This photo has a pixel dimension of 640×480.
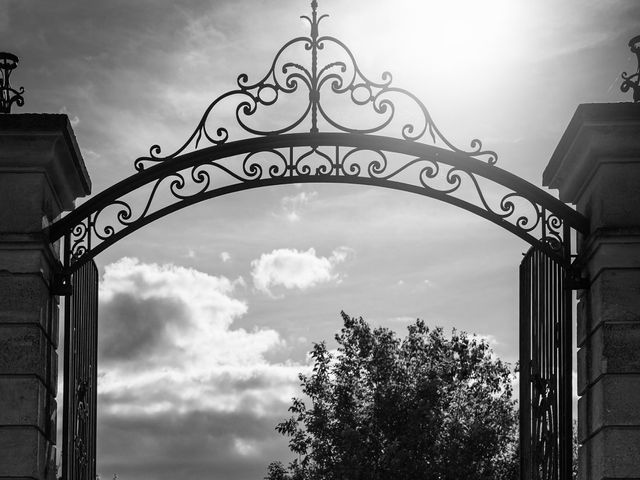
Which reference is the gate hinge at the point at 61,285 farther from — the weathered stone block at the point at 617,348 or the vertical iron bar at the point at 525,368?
the weathered stone block at the point at 617,348

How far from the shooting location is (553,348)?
881 cm

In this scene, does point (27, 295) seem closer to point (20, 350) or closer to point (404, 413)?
point (20, 350)

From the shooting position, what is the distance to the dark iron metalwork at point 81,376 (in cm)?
881

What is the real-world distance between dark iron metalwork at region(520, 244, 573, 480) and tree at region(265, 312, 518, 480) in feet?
56.6

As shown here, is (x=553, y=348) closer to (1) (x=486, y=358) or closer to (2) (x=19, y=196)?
(2) (x=19, y=196)

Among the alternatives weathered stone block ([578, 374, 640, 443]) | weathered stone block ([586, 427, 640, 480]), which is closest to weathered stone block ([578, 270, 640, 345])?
weathered stone block ([578, 374, 640, 443])

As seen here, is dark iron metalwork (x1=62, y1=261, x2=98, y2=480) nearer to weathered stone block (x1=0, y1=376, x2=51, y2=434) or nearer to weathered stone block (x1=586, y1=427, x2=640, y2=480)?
weathered stone block (x1=0, y1=376, x2=51, y2=434)

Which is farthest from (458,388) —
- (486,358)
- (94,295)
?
(94,295)

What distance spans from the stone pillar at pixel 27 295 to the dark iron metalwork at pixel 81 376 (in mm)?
366

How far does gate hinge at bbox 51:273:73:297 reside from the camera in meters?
8.57

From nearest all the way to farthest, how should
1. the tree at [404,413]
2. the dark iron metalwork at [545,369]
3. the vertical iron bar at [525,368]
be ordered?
1. the dark iron metalwork at [545,369]
2. the vertical iron bar at [525,368]
3. the tree at [404,413]

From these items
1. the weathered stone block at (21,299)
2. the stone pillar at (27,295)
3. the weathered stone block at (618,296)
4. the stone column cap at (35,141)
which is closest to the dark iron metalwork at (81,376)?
the stone pillar at (27,295)

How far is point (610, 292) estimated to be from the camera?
7.98 metres

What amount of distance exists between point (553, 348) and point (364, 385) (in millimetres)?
21135
